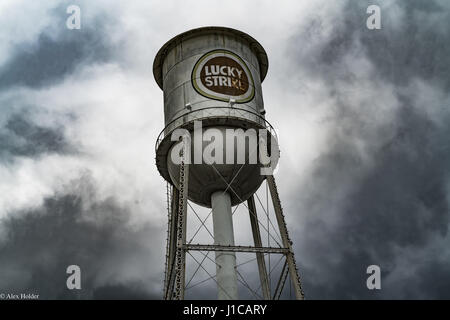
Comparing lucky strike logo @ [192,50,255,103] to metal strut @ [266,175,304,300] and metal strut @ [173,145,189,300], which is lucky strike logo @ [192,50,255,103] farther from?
metal strut @ [266,175,304,300]

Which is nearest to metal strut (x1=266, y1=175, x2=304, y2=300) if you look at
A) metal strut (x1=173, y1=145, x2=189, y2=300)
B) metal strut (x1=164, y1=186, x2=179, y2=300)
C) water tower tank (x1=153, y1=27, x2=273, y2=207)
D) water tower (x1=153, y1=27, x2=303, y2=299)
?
water tower (x1=153, y1=27, x2=303, y2=299)

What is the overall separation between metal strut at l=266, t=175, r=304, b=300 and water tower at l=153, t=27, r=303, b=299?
41mm

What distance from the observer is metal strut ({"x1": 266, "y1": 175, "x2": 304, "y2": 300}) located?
19328 mm

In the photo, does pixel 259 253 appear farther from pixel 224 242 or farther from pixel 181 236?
pixel 181 236

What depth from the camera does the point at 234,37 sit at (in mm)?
24875

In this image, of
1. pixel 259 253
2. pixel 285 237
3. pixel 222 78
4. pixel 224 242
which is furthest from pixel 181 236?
pixel 222 78

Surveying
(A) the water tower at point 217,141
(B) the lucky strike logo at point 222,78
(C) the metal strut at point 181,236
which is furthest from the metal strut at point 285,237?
(B) the lucky strike logo at point 222,78

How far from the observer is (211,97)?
22.3 metres

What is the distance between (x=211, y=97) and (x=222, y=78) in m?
1.11

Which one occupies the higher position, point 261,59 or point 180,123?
point 261,59
